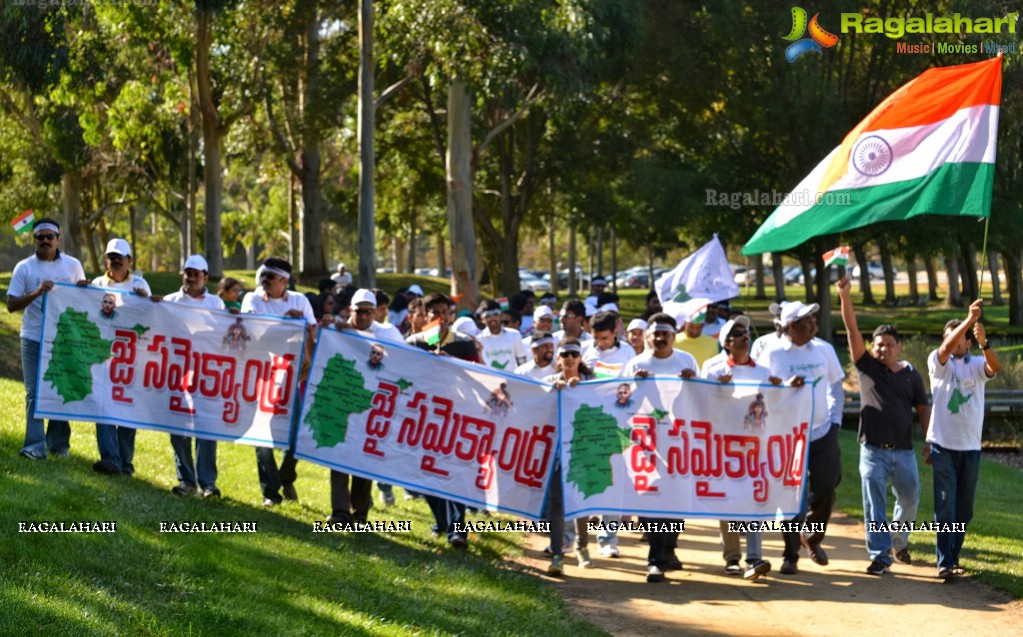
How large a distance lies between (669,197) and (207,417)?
2240 centimetres

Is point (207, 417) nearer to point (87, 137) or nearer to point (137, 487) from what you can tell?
point (137, 487)

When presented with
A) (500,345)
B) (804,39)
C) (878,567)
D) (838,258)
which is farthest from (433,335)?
(804,39)

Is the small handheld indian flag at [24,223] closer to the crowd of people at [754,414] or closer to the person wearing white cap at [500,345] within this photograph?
the crowd of people at [754,414]

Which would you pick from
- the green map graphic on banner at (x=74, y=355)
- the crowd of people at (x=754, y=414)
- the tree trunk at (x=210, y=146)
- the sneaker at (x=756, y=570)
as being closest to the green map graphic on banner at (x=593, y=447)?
the crowd of people at (x=754, y=414)

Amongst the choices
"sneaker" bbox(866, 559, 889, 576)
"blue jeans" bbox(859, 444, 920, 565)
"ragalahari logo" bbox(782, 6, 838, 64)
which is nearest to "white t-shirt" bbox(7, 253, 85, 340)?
"blue jeans" bbox(859, 444, 920, 565)

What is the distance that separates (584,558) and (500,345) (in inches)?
123

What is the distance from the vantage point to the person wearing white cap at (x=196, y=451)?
10.6 meters

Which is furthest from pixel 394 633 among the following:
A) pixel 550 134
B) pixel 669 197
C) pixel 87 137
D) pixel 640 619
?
pixel 550 134

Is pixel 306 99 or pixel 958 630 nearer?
pixel 958 630

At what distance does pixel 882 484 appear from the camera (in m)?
10.9

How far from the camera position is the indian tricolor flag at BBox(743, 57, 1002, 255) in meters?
10.1

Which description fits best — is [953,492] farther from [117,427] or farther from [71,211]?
[71,211]

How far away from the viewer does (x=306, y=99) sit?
3186 cm

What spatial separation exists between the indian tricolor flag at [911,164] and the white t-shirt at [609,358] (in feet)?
6.10
